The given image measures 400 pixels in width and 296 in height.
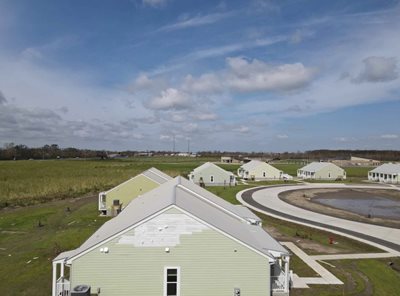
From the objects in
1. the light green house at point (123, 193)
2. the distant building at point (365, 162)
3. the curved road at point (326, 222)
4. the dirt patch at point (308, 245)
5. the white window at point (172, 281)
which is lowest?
the dirt patch at point (308, 245)

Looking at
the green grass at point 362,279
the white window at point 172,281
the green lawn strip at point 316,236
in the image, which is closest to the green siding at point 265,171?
the green lawn strip at point 316,236

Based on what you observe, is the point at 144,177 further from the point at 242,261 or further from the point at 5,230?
the point at 242,261

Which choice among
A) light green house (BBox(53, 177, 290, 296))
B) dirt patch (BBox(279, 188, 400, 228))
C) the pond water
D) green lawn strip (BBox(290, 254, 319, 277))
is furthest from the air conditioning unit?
the pond water

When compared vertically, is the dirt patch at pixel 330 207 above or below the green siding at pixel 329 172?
below

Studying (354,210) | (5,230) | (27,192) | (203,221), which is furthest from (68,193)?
(203,221)

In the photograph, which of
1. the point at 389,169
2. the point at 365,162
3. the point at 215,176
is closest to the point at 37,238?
the point at 215,176

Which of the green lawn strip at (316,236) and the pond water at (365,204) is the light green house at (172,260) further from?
the pond water at (365,204)
